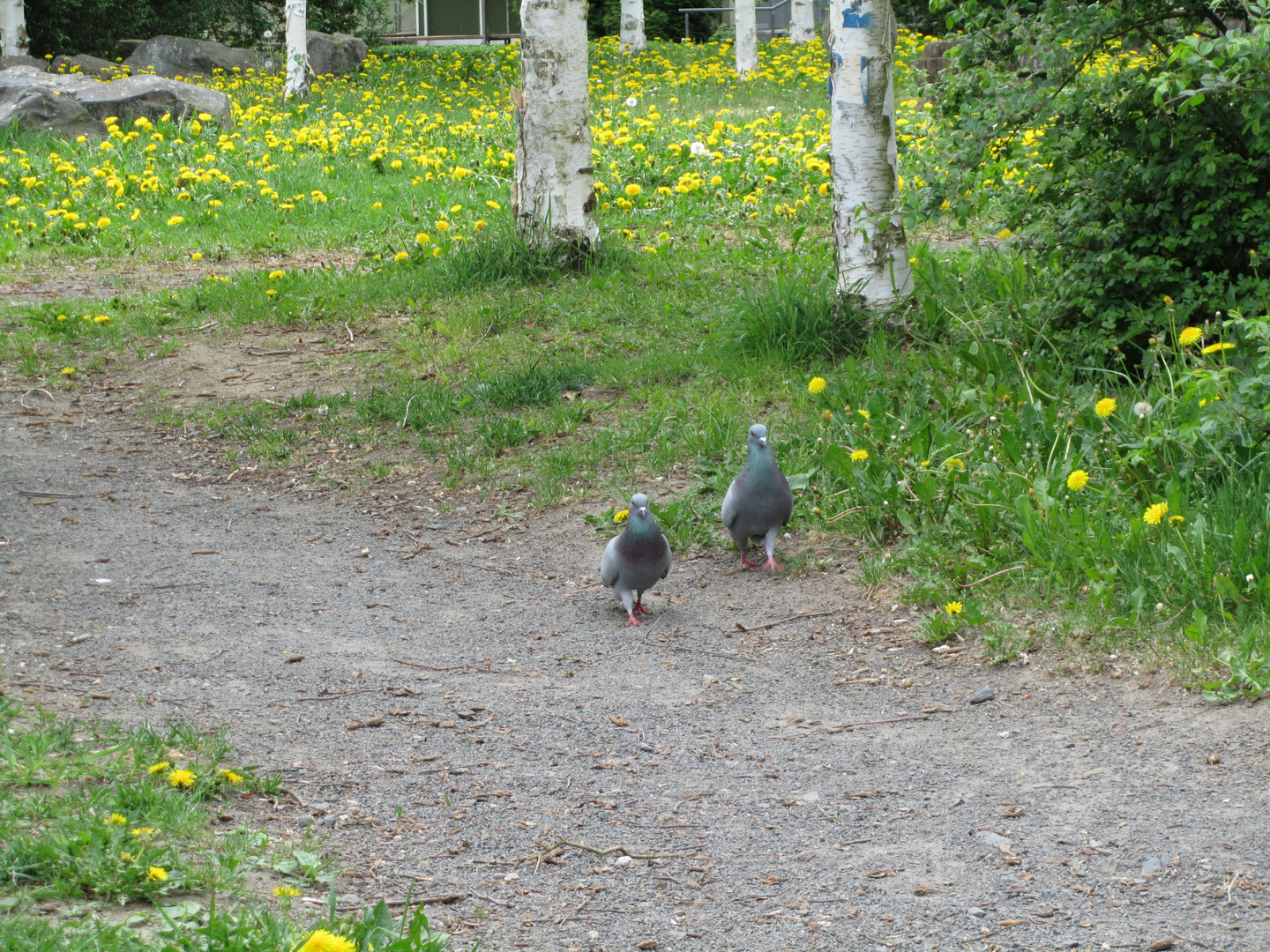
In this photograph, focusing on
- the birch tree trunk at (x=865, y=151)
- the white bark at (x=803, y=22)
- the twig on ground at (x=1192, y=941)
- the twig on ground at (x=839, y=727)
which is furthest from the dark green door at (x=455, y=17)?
the twig on ground at (x=1192, y=941)

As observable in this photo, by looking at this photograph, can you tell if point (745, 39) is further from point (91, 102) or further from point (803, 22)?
point (91, 102)

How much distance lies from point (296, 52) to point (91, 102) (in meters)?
4.63

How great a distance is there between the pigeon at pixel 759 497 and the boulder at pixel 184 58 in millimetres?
21835

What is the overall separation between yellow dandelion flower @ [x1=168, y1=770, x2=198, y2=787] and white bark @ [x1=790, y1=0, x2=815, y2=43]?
25.7 m

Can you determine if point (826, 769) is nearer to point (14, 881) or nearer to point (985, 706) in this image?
point (985, 706)

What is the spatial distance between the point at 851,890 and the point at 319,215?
9989mm

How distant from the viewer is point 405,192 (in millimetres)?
12203

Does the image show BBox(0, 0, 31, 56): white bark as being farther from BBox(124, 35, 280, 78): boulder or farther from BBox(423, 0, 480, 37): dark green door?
BBox(423, 0, 480, 37): dark green door

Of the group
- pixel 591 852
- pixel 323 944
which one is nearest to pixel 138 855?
pixel 323 944

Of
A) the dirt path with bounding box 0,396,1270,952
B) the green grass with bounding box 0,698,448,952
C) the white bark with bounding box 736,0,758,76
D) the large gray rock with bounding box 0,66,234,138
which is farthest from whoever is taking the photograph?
the white bark with bounding box 736,0,758,76

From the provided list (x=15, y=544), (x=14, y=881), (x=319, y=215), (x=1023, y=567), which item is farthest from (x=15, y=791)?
(x=319, y=215)

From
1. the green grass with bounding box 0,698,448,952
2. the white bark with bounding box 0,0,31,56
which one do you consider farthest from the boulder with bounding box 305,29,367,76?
the green grass with bounding box 0,698,448,952

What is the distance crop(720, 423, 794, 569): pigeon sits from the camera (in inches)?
193

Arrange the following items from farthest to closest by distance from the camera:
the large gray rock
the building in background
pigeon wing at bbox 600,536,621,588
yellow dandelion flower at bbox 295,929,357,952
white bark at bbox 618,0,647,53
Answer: the building in background < white bark at bbox 618,0,647,53 < the large gray rock < pigeon wing at bbox 600,536,621,588 < yellow dandelion flower at bbox 295,929,357,952
